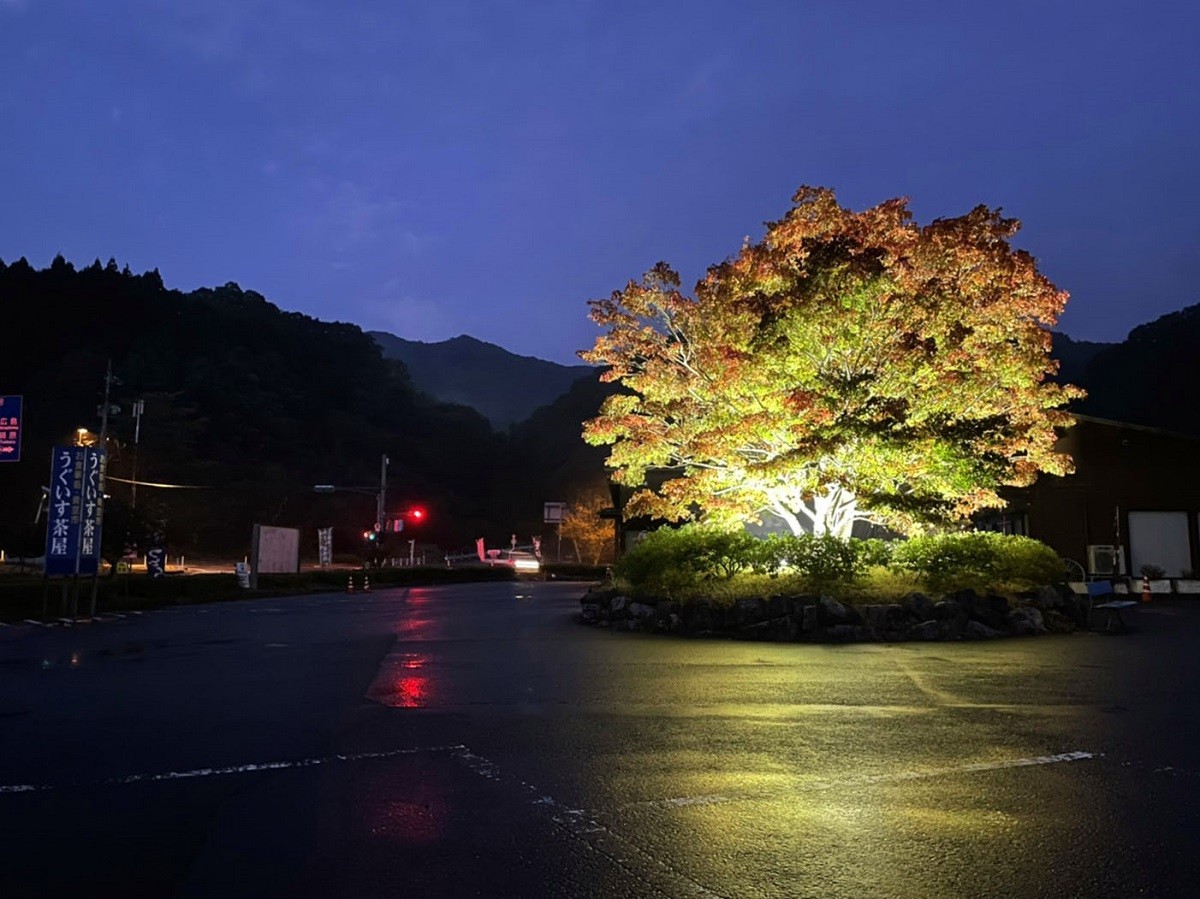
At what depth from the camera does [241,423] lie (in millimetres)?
69125

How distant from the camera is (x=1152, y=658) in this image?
10180 millimetres

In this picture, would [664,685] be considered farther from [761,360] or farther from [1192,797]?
[761,360]

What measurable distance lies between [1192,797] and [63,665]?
11515mm

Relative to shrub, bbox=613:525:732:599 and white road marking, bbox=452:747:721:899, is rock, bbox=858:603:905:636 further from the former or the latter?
white road marking, bbox=452:747:721:899

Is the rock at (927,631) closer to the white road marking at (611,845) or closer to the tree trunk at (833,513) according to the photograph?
the tree trunk at (833,513)

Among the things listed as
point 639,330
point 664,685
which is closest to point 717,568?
point 639,330

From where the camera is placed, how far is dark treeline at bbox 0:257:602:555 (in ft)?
186

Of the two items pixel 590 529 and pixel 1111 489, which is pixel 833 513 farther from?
pixel 590 529

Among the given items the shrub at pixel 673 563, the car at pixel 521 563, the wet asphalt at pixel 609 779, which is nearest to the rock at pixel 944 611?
the wet asphalt at pixel 609 779

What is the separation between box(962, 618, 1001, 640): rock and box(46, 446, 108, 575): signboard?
1640 centimetres

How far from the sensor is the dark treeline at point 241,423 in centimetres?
5672

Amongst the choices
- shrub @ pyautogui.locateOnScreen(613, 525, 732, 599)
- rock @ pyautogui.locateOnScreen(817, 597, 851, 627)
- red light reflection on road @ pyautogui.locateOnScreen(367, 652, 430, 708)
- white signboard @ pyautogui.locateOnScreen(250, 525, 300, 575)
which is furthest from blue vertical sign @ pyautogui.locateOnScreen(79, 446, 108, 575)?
white signboard @ pyautogui.locateOnScreen(250, 525, 300, 575)

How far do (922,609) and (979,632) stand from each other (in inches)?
33.5

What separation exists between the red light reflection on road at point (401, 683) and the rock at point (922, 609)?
6.93 m
